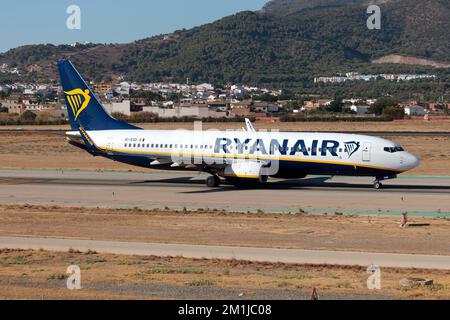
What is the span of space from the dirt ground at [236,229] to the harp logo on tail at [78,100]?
17.4m

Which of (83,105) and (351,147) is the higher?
(83,105)

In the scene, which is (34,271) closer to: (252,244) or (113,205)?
(252,244)

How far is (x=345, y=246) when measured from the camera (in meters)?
35.0

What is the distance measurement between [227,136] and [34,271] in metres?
30.6

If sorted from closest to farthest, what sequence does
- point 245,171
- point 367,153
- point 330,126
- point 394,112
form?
point 367,153 < point 245,171 < point 330,126 < point 394,112

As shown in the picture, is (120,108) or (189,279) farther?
(120,108)

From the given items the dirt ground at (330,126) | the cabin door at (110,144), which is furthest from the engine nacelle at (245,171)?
the dirt ground at (330,126)

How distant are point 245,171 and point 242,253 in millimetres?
23314

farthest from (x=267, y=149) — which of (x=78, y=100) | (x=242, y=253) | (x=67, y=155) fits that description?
(x=67, y=155)

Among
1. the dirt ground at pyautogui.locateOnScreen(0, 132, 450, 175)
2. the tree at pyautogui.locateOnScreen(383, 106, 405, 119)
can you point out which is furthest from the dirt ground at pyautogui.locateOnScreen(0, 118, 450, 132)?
the tree at pyautogui.locateOnScreen(383, 106, 405, 119)

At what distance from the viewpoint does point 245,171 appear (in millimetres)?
56375

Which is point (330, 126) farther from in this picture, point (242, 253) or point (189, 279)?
point (189, 279)

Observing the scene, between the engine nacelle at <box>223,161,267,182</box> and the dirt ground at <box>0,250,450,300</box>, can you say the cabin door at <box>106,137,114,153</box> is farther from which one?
the dirt ground at <box>0,250,450,300</box>
